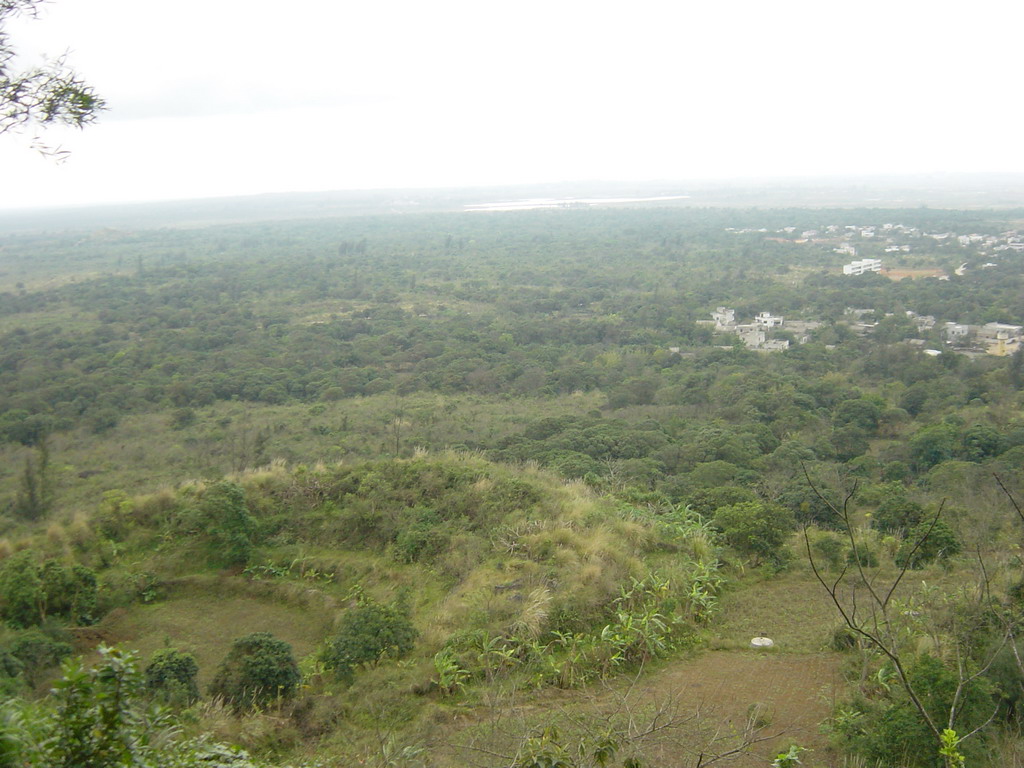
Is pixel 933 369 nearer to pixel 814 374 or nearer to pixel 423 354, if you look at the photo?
pixel 814 374

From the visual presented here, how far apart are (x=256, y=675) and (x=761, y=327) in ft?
115

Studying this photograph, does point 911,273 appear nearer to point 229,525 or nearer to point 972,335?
point 972,335

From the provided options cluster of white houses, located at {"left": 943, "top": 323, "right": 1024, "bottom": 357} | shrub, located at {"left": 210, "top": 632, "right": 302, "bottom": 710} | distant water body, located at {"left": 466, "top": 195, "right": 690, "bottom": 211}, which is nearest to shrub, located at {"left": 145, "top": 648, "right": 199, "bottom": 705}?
shrub, located at {"left": 210, "top": 632, "right": 302, "bottom": 710}

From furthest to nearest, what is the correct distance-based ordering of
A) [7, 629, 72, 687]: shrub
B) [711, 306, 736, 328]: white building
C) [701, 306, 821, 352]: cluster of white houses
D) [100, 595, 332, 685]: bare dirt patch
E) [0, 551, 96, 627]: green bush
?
[711, 306, 736, 328]: white building < [701, 306, 821, 352]: cluster of white houses < [100, 595, 332, 685]: bare dirt patch < [0, 551, 96, 627]: green bush < [7, 629, 72, 687]: shrub

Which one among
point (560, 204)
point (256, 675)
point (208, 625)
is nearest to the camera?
point (256, 675)

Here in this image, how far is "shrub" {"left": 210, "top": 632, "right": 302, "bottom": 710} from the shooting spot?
257 inches

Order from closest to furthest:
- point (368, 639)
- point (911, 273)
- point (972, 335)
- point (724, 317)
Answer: point (368, 639) < point (972, 335) < point (724, 317) < point (911, 273)

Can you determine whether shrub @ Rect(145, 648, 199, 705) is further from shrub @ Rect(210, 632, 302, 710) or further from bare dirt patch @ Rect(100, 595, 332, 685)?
bare dirt patch @ Rect(100, 595, 332, 685)

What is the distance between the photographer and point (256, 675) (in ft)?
21.6

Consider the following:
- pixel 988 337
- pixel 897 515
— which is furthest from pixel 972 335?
pixel 897 515

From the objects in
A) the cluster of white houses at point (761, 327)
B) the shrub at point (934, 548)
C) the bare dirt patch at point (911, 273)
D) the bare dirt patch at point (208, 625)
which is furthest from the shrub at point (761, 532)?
the bare dirt patch at point (911, 273)

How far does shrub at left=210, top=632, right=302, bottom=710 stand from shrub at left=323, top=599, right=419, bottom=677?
1.42 feet

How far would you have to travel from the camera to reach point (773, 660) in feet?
23.5

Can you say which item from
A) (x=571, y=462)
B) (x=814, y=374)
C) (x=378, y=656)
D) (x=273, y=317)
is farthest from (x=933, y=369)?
(x=273, y=317)
